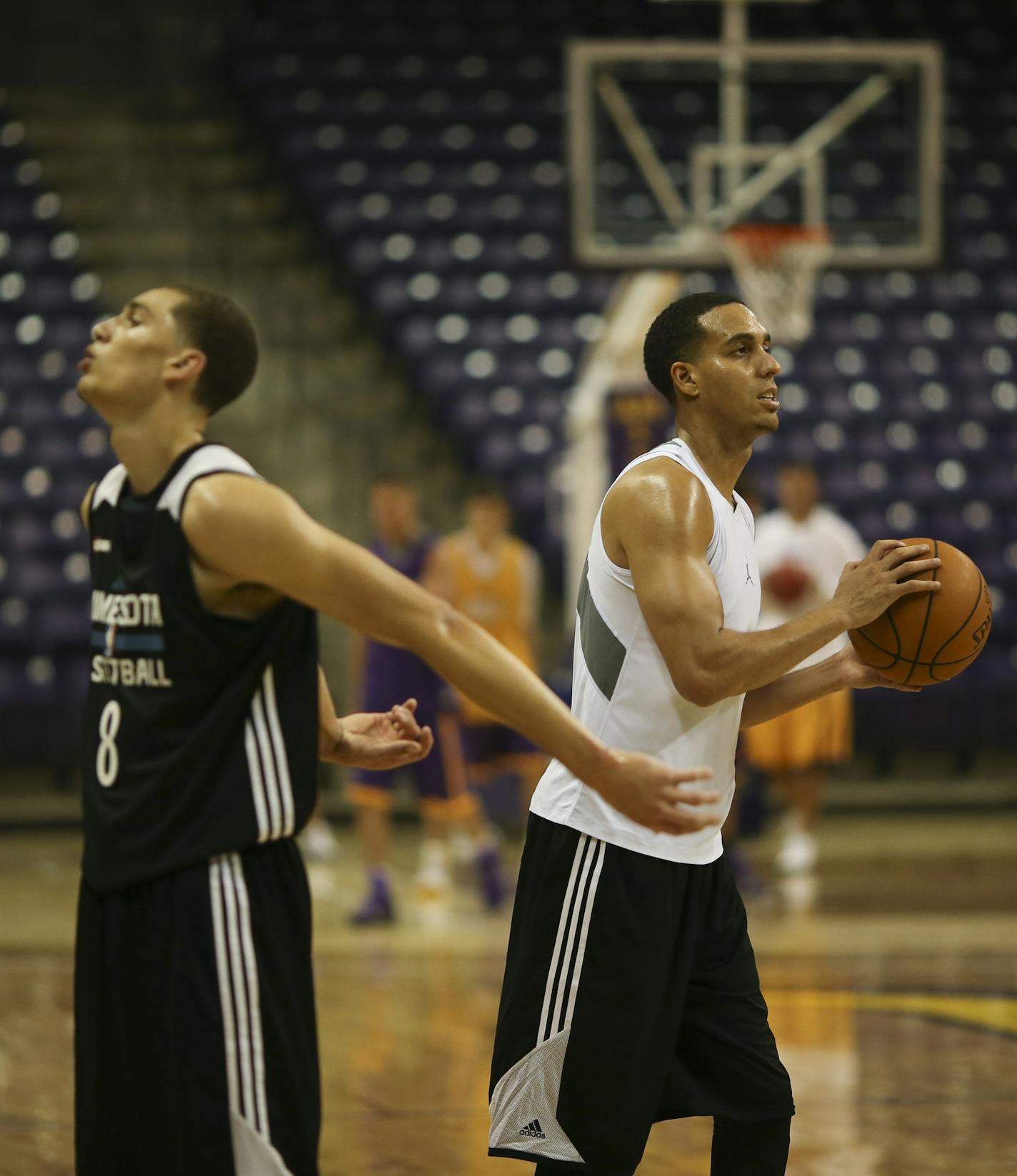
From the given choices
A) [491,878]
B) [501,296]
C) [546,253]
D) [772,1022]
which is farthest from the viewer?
[546,253]

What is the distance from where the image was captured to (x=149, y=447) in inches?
97.7

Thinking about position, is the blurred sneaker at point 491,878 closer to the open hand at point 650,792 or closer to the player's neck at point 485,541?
the player's neck at point 485,541

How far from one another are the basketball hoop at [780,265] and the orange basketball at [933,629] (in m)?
5.54

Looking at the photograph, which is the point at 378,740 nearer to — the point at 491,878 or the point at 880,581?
the point at 880,581

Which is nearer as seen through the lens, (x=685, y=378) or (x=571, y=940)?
(x=571, y=940)

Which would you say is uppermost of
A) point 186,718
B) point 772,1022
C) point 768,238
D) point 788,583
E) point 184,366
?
point 768,238

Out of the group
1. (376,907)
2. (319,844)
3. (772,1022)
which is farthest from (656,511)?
(319,844)

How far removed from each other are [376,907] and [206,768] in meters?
4.71

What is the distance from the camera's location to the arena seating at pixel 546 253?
11500 millimetres

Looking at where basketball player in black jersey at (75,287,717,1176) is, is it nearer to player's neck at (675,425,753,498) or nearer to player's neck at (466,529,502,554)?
player's neck at (675,425,753,498)

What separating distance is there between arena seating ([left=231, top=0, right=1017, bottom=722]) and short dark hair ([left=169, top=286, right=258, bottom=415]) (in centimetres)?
819

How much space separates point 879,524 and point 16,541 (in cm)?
537

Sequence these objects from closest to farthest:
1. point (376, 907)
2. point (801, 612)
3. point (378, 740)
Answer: point (378, 740), point (376, 907), point (801, 612)

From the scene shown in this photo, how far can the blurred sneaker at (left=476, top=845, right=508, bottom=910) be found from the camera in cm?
731
